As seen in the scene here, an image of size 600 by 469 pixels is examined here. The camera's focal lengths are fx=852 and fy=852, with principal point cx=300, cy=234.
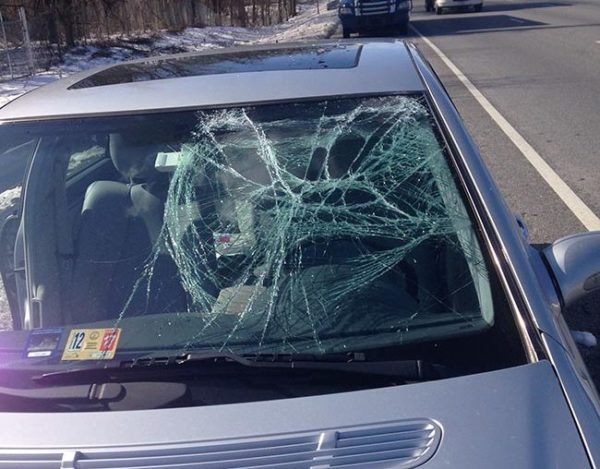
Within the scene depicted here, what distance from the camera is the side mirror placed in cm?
238

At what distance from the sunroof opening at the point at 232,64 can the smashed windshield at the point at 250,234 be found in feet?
1.13

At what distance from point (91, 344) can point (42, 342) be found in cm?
16

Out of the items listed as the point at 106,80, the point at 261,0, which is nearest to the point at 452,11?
the point at 261,0

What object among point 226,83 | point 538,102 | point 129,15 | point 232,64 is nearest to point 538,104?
point 538,102

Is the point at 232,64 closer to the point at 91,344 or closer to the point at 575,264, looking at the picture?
the point at 91,344

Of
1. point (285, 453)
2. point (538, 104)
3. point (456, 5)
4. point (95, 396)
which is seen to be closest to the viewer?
point (285, 453)

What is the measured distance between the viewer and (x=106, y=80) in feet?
10.5

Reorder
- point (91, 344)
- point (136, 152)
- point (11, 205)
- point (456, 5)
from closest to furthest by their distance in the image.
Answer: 1. point (91, 344)
2. point (136, 152)
3. point (11, 205)
4. point (456, 5)

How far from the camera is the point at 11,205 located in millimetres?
3076

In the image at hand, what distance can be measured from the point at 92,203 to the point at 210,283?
0.64 m

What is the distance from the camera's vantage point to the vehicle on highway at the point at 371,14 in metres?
23.6

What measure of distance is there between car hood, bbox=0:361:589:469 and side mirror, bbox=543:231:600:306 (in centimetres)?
46

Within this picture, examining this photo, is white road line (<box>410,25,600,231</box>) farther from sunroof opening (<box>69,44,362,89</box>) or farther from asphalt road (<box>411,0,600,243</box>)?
sunroof opening (<box>69,44,362,89</box>)

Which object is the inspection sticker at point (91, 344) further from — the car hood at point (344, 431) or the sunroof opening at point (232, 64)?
the sunroof opening at point (232, 64)
